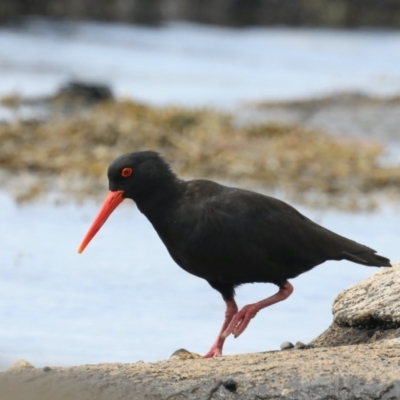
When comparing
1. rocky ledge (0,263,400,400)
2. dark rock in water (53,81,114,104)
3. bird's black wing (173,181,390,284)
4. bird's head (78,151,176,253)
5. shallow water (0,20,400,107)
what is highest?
shallow water (0,20,400,107)

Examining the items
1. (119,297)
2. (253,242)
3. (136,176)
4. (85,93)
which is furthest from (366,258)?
(85,93)

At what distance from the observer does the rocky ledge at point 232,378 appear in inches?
195

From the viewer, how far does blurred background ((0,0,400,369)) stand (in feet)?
→ 25.2

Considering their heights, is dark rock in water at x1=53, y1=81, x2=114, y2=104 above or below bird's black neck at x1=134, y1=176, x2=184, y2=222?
above

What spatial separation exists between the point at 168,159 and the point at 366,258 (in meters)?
6.76

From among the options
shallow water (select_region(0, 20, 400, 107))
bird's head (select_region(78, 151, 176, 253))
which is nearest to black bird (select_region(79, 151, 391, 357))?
bird's head (select_region(78, 151, 176, 253))

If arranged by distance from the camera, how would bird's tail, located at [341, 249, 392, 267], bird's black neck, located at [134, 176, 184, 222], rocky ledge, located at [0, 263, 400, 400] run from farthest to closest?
bird's tail, located at [341, 249, 392, 267] < bird's black neck, located at [134, 176, 184, 222] < rocky ledge, located at [0, 263, 400, 400]

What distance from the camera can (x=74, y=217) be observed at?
11.1 metres

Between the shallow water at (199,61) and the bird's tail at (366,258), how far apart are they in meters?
13.2

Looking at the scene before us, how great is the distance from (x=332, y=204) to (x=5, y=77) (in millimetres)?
12348

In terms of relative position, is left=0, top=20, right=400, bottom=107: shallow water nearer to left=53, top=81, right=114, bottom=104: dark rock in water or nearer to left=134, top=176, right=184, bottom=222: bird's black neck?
left=53, top=81, right=114, bottom=104: dark rock in water

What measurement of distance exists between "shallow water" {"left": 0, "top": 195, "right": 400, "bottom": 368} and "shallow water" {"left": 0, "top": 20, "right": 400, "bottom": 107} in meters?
9.54

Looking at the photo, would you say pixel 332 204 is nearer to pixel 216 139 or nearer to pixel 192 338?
pixel 216 139

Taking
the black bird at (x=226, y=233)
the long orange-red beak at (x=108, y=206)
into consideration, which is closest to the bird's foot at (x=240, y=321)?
the black bird at (x=226, y=233)
